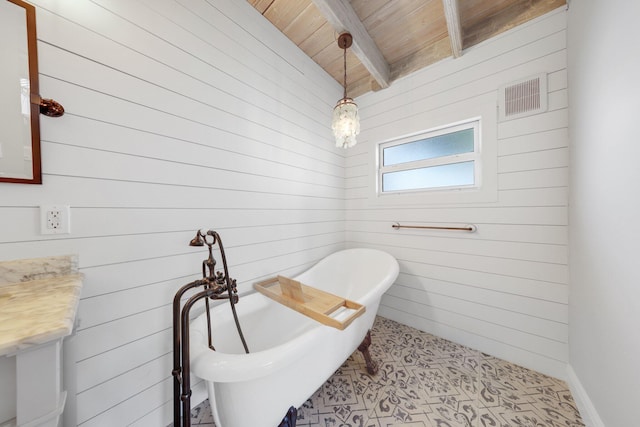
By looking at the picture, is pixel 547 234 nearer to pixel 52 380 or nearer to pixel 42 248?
pixel 52 380

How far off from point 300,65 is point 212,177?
4.76ft

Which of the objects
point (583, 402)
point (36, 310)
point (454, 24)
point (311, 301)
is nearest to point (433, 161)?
point (454, 24)

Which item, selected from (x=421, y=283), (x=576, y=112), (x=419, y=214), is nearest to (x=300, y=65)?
(x=419, y=214)

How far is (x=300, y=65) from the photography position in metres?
2.03

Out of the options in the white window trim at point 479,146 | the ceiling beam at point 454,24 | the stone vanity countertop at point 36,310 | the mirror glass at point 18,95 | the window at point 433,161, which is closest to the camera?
the stone vanity countertop at point 36,310

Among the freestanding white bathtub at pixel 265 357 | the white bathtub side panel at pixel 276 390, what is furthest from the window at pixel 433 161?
the white bathtub side panel at pixel 276 390

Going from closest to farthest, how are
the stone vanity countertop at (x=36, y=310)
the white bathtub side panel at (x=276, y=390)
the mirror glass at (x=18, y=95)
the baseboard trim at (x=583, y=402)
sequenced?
1. the stone vanity countertop at (x=36, y=310)
2. the mirror glass at (x=18, y=95)
3. the white bathtub side panel at (x=276, y=390)
4. the baseboard trim at (x=583, y=402)

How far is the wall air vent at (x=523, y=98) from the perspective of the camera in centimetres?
147

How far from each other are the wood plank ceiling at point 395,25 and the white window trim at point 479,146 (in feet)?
1.55

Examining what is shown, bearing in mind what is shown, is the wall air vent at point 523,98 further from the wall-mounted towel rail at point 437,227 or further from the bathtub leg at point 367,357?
the bathtub leg at point 367,357

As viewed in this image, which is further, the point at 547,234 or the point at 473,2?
the point at 473,2

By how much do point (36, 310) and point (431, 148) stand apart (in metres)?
2.58

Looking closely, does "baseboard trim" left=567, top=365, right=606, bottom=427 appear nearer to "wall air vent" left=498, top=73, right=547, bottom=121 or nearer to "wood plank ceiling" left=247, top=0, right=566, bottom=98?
"wall air vent" left=498, top=73, right=547, bottom=121

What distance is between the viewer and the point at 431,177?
2.07 metres
